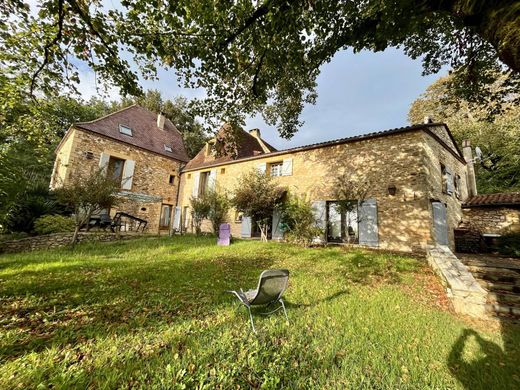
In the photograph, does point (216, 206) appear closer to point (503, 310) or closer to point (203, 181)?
point (203, 181)

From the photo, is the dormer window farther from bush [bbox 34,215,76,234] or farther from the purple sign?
the purple sign

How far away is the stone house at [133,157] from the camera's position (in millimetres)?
13180

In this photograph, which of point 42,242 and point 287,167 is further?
point 287,167

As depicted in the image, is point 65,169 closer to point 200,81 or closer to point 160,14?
point 200,81

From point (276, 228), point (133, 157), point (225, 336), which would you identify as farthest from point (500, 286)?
point (133, 157)

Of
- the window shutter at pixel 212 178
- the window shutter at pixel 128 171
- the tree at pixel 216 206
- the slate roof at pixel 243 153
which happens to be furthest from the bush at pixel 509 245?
the window shutter at pixel 128 171

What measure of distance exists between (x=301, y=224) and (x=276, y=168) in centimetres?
480

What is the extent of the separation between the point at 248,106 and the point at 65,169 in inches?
514

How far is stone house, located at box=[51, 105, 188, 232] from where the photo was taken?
43.2 ft

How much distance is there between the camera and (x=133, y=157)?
15445mm

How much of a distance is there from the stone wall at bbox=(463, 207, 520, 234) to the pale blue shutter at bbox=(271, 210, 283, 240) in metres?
9.65

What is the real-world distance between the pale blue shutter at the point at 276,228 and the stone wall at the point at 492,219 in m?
9.65

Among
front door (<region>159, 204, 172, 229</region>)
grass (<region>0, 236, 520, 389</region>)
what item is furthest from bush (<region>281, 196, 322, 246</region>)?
front door (<region>159, 204, 172, 229</region>)

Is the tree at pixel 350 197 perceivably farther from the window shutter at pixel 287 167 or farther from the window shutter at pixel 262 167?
the window shutter at pixel 262 167
